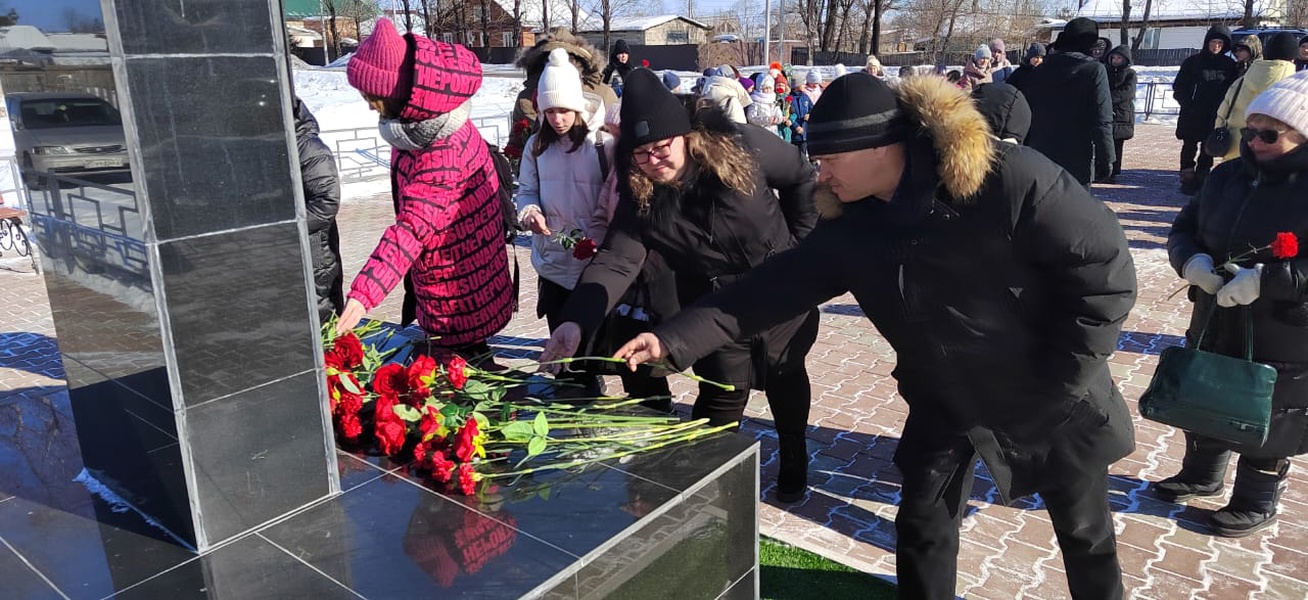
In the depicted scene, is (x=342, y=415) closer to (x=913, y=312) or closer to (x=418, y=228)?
(x=418, y=228)

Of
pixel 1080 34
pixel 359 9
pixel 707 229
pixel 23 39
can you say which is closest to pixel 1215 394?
pixel 707 229

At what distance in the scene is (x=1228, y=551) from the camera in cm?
333

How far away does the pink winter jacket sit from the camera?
2783 millimetres

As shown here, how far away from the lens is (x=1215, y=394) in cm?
309

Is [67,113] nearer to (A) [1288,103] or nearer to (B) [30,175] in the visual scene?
(B) [30,175]

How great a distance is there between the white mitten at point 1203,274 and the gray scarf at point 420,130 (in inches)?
102

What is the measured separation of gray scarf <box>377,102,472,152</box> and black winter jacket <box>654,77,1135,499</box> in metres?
1.02

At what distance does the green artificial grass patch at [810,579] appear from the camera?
10.2ft

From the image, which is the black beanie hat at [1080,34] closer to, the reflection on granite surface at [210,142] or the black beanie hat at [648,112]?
the black beanie hat at [648,112]

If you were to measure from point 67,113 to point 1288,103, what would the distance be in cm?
362

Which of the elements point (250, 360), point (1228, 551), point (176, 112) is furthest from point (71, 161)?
point (1228, 551)

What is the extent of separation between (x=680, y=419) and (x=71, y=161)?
1.73 m

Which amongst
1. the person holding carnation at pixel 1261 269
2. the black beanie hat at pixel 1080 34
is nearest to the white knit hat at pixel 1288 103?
the person holding carnation at pixel 1261 269

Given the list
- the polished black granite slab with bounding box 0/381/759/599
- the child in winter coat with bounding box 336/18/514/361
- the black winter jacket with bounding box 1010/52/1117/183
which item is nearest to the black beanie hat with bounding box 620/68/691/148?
the child in winter coat with bounding box 336/18/514/361
